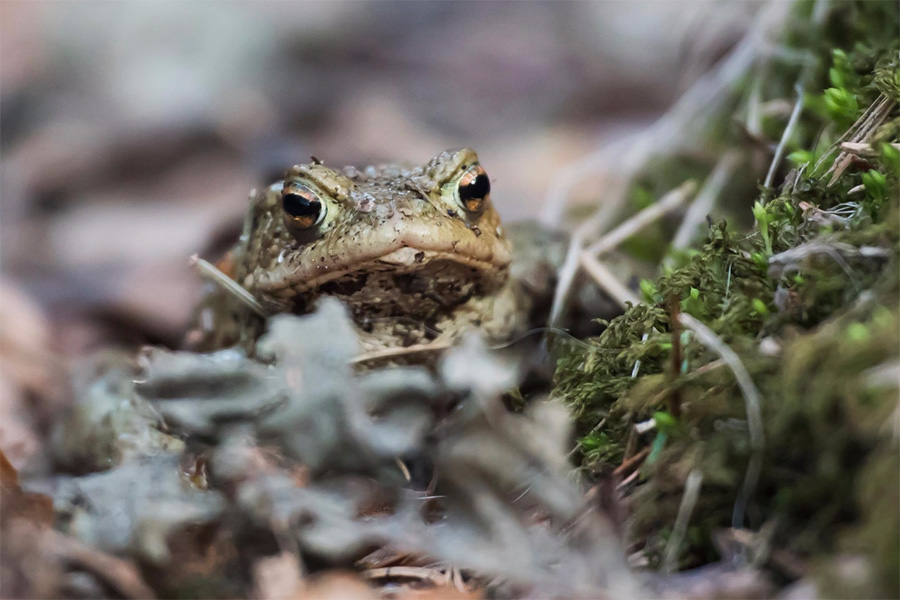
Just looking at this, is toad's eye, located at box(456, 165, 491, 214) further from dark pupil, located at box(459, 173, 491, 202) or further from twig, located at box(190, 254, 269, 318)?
twig, located at box(190, 254, 269, 318)

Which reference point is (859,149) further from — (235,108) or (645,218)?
(235,108)

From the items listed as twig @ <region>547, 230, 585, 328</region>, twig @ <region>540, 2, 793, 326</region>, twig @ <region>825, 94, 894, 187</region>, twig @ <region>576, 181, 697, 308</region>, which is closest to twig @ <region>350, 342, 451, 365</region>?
twig @ <region>547, 230, 585, 328</region>

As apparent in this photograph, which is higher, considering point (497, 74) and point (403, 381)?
point (497, 74)

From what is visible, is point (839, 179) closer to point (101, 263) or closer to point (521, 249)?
point (521, 249)

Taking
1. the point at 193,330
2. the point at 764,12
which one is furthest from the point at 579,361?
the point at 764,12

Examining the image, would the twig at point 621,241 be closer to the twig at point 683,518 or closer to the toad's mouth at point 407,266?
the toad's mouth at point 407,266

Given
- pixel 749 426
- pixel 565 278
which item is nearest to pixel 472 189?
pixel 565 278
